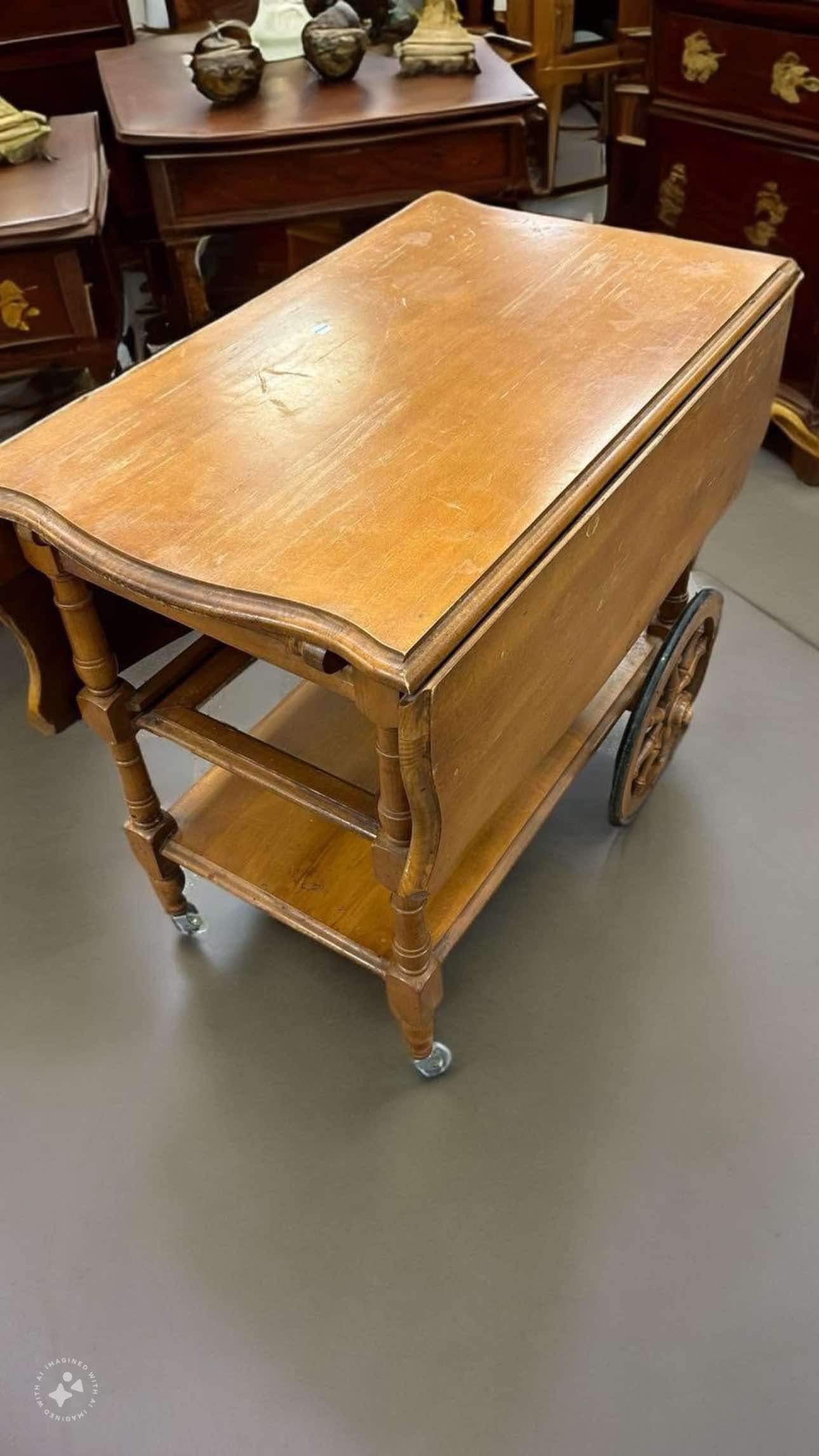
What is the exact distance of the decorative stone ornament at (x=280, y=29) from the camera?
207cm

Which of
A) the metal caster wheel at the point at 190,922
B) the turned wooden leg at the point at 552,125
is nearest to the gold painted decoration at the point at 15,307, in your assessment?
the metal caster wheel at the point at 190,922

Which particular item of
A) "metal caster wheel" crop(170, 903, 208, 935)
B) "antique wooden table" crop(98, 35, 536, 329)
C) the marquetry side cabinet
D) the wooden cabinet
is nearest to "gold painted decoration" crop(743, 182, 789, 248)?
the marquetry side cabinet

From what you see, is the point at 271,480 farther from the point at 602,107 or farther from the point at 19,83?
the point at 602,107

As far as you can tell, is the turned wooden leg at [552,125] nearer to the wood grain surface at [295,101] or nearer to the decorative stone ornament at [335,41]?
the wood grain surface at [295,101]

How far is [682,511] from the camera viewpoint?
123 centimetres

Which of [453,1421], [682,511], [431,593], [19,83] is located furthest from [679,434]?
[19,83]

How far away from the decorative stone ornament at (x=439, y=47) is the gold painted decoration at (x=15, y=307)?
0.89m

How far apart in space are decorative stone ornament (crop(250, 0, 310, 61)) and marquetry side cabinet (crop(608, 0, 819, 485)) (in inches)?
27.9

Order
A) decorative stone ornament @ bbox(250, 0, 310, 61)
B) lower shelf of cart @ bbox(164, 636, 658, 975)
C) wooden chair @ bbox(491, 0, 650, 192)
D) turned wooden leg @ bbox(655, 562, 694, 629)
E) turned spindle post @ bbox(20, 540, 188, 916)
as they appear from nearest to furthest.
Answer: turned spindle post @ bbox(20, 540, 188, 916), lower shelf of cart @ bbox(164, 636, 658, 975), turned wooden leg @ bbox(655, 562, 694, 629), decorative stone ornament @ bbox(250, 0, 310, 61), wooden chair @ bbox(491, 0, 650, 192)

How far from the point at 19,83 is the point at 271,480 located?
2174mm

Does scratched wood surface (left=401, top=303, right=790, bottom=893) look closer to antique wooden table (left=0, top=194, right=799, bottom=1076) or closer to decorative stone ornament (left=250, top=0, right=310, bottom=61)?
antique wooden table (left=0, top=194, right=799, bottom=1076)

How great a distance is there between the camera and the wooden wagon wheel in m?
1.40

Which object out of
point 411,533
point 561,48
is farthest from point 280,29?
point 411,533

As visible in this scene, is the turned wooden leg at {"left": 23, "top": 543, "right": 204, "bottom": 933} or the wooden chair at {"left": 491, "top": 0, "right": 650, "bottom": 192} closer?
the turned wooden leg at {"left": 23, "top": 543, "right": 204, "bottom": 933}
